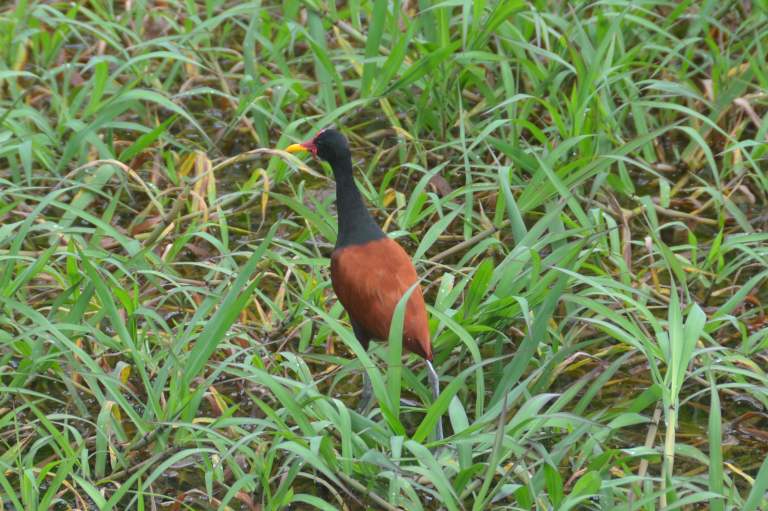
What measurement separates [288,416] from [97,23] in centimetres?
224

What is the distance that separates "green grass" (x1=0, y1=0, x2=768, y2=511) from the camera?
313cm

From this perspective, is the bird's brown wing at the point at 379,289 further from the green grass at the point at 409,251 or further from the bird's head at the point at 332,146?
the bird's head at the point at 332,146

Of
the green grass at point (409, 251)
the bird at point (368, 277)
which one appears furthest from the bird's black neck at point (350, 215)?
the green grass at point (409, 251)

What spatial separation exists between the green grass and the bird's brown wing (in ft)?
0.31

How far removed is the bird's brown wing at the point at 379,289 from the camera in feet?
11.1

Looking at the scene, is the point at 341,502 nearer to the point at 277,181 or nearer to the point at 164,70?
the point at 277,181

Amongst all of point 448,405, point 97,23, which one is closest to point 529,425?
point 448,405

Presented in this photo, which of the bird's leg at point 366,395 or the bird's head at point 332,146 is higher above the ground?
the bird's head at point 332,146

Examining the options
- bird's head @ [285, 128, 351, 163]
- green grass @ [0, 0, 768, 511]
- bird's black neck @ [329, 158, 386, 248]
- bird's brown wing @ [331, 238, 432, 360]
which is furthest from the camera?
bird's head @ [285, 128, 351, 163]

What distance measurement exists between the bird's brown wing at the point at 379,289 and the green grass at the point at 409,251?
3.7 inches

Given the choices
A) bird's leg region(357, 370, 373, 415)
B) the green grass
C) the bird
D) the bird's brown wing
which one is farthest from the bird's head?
bird's leg region(357, 370, 373, 415)

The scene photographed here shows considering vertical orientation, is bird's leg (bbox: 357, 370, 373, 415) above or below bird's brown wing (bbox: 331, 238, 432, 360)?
below

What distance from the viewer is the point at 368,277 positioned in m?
3.51

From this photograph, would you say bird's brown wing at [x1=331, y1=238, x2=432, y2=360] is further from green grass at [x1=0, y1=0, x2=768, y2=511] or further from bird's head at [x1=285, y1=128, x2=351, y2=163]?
bird's head at [x1=285, y1=128, x2=351, y2=163]
